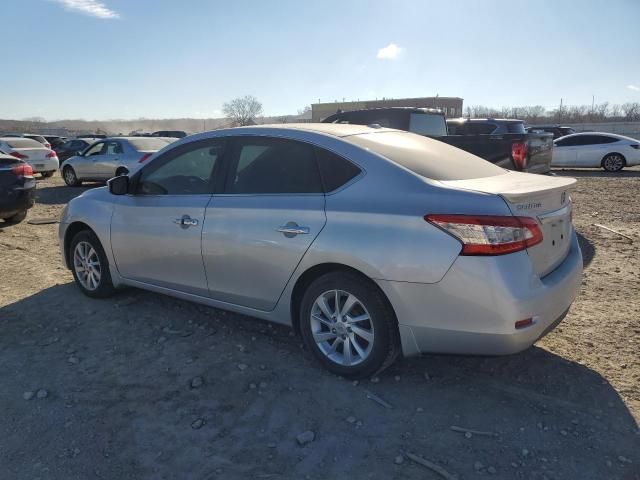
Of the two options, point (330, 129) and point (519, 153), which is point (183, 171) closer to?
point (330, 129)

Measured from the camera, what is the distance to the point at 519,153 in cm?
750

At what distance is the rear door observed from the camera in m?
3.44

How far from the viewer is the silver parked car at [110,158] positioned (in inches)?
565

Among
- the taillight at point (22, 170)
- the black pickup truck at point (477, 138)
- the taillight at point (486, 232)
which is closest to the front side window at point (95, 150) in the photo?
the taillight at point (22, 170)

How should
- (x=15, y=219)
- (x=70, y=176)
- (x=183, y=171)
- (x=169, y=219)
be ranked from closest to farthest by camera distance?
(x=169, y=219)
(x=183, y=171)
(x=15, y=219)
(x=70, y=176)

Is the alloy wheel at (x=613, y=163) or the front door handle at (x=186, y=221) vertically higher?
the front door handle at (x=186, y=221)

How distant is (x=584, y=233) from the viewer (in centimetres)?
740

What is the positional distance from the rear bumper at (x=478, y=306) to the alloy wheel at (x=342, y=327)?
10.8 inches

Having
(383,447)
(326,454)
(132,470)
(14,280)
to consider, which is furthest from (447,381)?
(14,280)

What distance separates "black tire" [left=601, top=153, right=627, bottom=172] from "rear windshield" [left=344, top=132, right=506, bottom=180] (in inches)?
647

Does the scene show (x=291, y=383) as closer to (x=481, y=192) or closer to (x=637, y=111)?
(x=481, y=192)

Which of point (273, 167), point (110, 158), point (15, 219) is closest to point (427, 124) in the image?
point (273, 167)

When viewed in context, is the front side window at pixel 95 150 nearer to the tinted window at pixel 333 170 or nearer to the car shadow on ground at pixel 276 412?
the car shadow on ground at pixel 276 412

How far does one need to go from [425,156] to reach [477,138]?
181 inches
